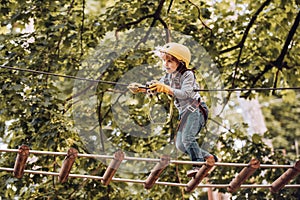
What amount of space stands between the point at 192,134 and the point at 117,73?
2734 mm

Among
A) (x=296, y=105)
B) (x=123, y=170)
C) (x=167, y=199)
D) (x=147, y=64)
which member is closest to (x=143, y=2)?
(x=147, y=64)

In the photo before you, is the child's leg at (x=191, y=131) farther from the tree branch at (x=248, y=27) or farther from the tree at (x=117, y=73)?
the tree branch at (x=248, y=27)

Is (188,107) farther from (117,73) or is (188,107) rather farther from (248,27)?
(248,27)

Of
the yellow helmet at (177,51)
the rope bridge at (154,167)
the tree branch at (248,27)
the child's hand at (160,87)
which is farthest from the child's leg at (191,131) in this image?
the tree branch at (248,27)

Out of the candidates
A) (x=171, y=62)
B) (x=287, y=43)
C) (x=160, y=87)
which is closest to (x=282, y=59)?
(x=287, y=43)

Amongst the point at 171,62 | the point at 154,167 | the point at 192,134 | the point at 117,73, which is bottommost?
the point at 154,167

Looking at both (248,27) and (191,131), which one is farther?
(248,27)

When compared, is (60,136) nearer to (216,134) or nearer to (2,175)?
(2,175)

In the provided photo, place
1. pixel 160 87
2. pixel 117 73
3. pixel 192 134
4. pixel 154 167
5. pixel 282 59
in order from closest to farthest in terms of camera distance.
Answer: pixel 160 87 < pixel 192 134 < pixel 154 167 < pixel 117 73 < pixel 282 59

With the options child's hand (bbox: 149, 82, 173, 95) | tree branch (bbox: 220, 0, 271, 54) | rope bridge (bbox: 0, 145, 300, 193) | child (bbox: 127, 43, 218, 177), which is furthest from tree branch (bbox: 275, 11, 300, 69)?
child's hand (bbox: 149, 82, 173, 95)

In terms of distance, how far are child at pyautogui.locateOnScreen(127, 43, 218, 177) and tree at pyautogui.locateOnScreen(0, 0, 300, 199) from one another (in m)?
2.03

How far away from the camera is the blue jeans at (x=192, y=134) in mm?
4051

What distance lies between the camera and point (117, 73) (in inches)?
263

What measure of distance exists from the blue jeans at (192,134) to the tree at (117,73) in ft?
6.62
